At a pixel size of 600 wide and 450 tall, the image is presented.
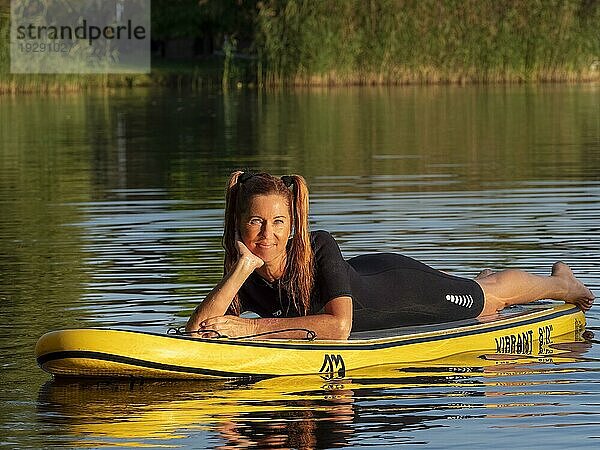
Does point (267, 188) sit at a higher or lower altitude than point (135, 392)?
higher

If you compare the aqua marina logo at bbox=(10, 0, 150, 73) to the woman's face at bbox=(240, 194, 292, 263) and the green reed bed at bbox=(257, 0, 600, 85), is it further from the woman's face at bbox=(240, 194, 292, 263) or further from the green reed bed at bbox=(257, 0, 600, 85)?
the woman's face at bbox=(240, 194, 292, 263)

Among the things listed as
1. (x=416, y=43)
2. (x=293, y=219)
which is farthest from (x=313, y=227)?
(x=416, y=43)

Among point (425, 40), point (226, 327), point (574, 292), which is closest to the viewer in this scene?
point (226, 327)

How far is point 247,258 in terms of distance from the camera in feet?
27.2

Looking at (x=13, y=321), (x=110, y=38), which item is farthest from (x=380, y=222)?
(x=110, y=38)

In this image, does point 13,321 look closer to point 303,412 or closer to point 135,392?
point 135,392

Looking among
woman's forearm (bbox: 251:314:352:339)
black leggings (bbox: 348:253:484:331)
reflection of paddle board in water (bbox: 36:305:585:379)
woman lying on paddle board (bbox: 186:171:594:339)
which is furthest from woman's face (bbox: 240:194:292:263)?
→ black leggings (bbox: 348:253:484:331)

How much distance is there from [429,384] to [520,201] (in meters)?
8.98

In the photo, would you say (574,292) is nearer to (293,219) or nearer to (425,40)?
(293,219)

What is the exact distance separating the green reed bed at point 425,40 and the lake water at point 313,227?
814 cm

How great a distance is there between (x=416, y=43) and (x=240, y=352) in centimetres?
3670

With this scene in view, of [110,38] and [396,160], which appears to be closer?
[396,160]

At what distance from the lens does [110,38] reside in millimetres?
58250

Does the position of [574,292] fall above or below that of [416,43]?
below
